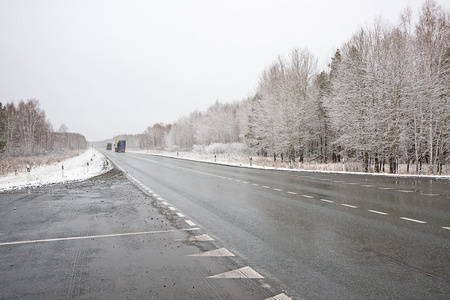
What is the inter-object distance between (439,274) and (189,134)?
10411cm

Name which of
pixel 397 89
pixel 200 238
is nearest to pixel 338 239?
pixel 200 238

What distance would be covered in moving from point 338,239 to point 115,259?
4182mm

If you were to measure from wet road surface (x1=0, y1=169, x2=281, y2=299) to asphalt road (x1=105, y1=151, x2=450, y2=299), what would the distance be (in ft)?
1.57

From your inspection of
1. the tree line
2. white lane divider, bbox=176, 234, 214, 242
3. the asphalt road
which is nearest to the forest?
the asphalt road

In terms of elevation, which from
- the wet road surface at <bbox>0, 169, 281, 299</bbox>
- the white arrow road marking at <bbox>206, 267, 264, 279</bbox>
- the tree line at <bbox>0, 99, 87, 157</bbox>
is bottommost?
the wet road surface at <bbox>0, 169, 281, 299</bbox>

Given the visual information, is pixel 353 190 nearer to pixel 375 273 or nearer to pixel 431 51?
pixel 375 273

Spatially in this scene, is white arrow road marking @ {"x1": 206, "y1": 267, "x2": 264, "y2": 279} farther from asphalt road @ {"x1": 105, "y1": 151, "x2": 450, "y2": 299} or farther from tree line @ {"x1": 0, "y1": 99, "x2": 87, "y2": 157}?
tree line @ {"x1": 0, "y1": 99, "x2": 87, "y2": 157}

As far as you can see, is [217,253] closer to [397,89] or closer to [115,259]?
[115,259]

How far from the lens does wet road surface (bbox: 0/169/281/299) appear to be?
359 centimetres

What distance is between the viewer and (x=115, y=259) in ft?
15.5

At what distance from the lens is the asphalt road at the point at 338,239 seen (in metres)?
3.64

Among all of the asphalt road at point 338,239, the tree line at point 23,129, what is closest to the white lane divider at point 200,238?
the asphalt road at point 338,239

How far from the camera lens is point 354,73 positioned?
2400 cm

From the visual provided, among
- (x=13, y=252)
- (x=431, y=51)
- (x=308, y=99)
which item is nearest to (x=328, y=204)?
(x=13, y=252)
